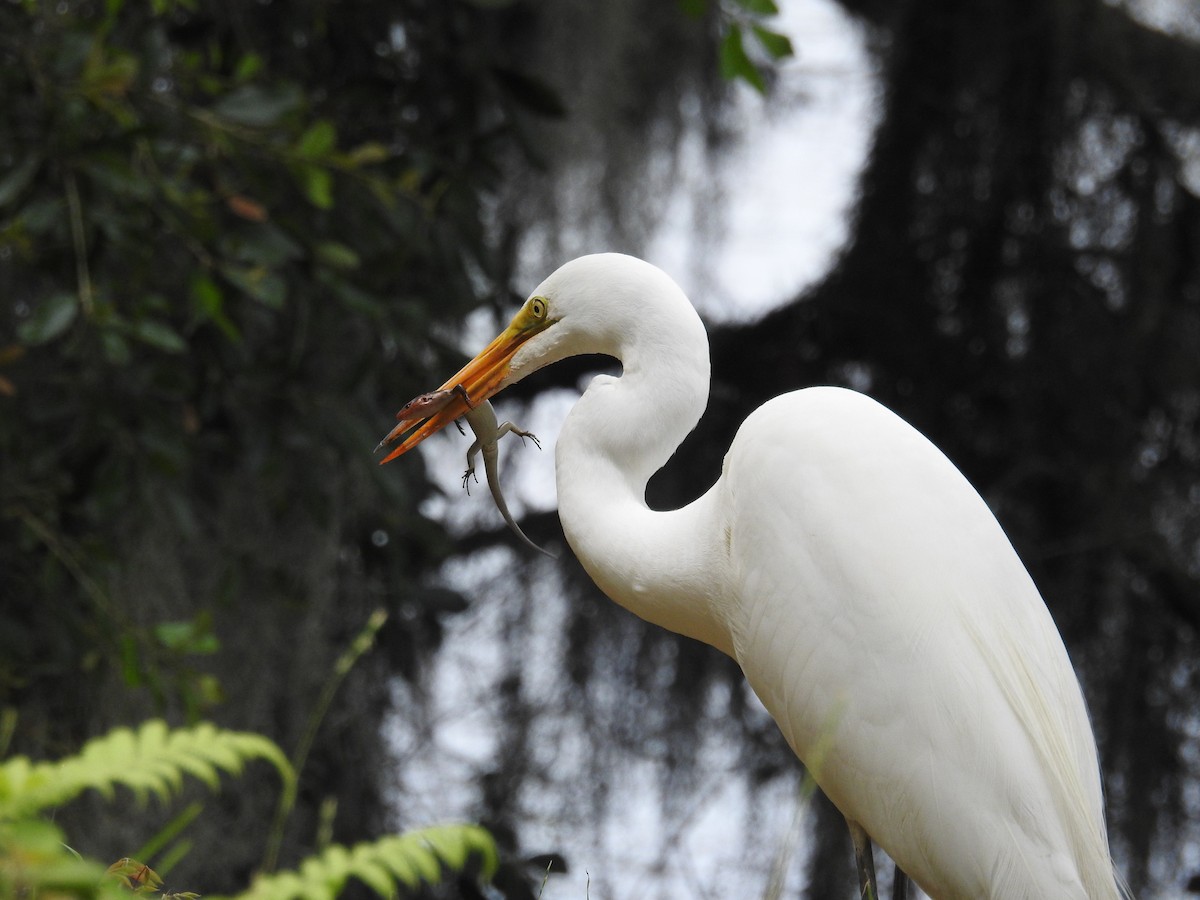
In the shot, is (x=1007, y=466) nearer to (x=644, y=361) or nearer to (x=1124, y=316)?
(x=1124, y=316)

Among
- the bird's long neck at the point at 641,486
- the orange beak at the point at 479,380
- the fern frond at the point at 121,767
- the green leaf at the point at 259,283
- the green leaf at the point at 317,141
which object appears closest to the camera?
the fern frond at the point at 121,767

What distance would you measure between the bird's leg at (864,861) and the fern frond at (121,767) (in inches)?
35.5

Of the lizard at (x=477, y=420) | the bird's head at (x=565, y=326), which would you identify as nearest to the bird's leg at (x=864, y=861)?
the lizard at (x=477, y=420)

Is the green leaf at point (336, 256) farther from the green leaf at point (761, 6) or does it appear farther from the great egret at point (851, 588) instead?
the green leaf at point (761, 6)

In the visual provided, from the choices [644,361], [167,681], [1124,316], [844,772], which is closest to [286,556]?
[167,681]

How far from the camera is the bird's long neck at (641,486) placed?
1669 millimetres

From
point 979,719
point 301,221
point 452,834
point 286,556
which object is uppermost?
point 452,834

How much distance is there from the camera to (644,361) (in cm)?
169

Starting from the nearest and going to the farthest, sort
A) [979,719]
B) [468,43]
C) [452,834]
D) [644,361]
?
[452,834]
[979,719]
[644,361]
[468,43]

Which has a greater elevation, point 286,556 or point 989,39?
point 989,39

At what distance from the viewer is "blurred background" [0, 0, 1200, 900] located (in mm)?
2023

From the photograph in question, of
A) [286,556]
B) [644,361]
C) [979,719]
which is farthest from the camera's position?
[286,556]

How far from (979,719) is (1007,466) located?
205 cm

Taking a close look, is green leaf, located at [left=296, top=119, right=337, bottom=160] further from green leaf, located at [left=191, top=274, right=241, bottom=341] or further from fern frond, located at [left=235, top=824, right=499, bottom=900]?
fern frond, located at [left=235, top=824, right=499, bottom=900]
